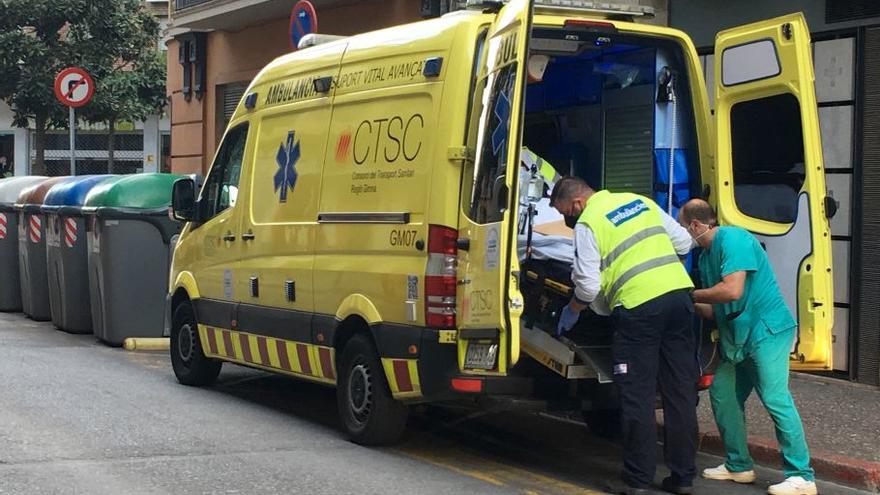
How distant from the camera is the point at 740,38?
7699 mm

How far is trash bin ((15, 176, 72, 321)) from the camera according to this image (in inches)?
609

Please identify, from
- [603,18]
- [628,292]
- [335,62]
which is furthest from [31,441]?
[603,18]

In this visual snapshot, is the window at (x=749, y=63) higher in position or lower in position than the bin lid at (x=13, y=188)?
higher

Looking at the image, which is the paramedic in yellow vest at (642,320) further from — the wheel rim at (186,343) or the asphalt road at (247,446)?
the wheel rim at (186,343)

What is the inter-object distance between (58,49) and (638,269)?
2444 cm

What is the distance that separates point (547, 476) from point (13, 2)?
2442 cm

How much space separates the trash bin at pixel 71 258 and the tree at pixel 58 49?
44.6 ft

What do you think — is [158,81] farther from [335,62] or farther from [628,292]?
[628,292]

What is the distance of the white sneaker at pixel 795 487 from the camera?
684 cm

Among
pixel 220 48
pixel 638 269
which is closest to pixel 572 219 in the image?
pixel 638 269

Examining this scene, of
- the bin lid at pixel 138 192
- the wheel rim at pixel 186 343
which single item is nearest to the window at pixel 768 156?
the wheel rim at pixel 186 343

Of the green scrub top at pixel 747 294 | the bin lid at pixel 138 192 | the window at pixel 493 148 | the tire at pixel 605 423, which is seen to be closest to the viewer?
the window at pixel 493 148

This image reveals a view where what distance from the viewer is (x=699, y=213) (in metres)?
7.20

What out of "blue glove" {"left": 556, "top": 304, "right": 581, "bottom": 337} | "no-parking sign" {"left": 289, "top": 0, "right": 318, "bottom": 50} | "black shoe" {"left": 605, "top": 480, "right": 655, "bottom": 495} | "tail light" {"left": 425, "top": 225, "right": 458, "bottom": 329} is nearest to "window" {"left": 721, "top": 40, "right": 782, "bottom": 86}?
"blue glove" {"left": 556, "top": 304, "right": 581, "bottom": 337}
